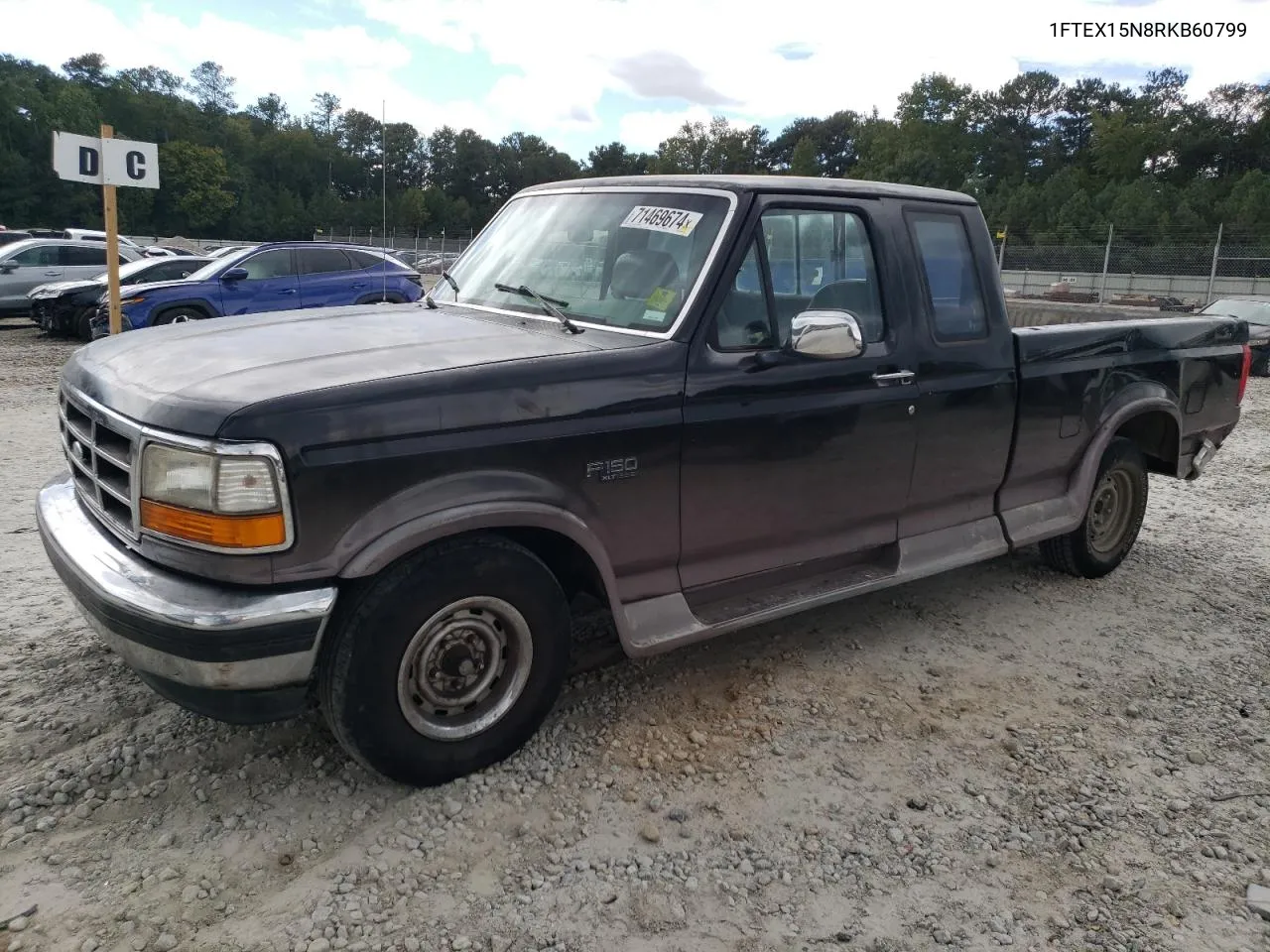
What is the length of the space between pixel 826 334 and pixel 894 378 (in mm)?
712

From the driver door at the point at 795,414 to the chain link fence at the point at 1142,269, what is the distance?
20.4m

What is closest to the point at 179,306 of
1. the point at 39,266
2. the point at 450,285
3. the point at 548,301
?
the point at 39,266

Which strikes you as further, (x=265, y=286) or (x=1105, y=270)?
(x=1105, y=270)

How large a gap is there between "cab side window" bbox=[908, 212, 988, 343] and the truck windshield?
46.8 inches

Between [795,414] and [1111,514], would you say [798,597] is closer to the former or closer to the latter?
[795,414]

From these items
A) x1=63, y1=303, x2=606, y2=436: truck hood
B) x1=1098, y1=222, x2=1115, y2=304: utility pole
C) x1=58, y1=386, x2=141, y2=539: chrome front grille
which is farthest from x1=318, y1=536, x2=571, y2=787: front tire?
x1=1098, y1=222, x2=1115, y2=304: utility pole

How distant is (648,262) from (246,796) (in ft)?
8.00

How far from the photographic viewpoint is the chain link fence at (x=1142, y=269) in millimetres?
22656

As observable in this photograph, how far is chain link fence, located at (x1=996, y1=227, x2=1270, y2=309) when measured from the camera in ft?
74.3

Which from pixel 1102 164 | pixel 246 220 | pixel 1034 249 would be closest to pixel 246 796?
pixel 1034 249

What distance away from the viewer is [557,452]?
306cm

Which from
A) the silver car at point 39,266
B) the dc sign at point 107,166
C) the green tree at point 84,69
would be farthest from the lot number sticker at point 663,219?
the green tree at point 84,69

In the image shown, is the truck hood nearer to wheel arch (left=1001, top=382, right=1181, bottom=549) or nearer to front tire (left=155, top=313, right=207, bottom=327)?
wheel arch (left=1001, top=382, right=1181, bottom=549)

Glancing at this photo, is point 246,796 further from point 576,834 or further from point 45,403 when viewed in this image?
point 45,403
